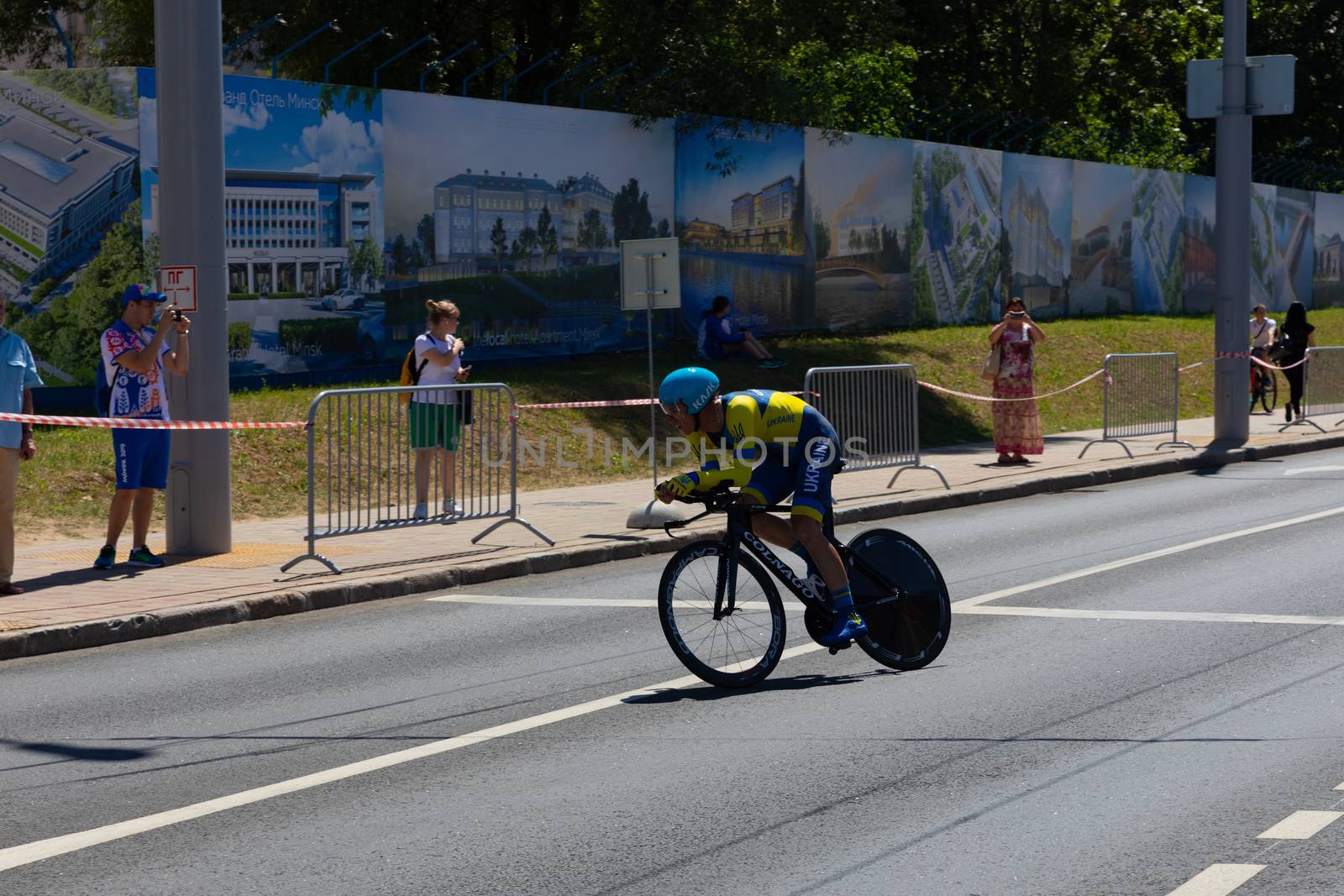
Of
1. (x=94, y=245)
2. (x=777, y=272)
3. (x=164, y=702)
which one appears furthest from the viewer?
(x=777, y=272)

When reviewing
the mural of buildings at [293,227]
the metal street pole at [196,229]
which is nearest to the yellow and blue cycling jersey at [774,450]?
the metal street pole at [196,229]

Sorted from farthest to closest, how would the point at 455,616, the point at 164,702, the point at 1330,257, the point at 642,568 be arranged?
the point at 1330,257 < the point at 642,568 < the point at 455,616 < the point at 164,702

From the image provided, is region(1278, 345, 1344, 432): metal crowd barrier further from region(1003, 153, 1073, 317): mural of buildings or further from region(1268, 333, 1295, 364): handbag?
region(1003, 153, 1073, 317): mural of buildings

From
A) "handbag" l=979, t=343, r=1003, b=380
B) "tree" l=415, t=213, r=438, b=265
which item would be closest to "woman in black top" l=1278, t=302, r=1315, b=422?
"handbag" l=979, t=343, r=1003, b=380

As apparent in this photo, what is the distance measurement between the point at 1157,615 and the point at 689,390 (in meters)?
3.82

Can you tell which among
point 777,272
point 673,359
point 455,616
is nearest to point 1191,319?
point 777,272

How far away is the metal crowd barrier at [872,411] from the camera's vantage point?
55.6 ft

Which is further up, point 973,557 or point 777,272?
point 777,272

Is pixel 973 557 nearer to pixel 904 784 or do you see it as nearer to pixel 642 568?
pixel 642 568

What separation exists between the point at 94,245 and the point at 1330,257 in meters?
40.4

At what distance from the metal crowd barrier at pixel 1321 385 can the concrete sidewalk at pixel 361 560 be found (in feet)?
24.3

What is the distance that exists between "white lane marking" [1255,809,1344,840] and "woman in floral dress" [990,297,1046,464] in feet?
45.0

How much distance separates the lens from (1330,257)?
5012 centimetres

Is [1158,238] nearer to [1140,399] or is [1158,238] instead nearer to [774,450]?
[1140,399]
